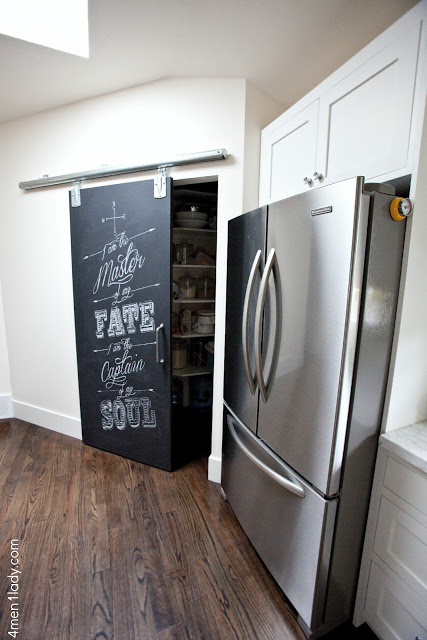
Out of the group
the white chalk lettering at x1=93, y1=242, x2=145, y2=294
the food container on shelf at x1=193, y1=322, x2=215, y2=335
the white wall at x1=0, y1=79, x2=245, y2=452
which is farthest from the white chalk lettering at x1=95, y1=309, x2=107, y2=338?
the food container on shelf at x1=193, y1=322, x2=215, y2=335

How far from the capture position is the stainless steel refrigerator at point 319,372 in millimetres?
926

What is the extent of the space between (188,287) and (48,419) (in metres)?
1.68

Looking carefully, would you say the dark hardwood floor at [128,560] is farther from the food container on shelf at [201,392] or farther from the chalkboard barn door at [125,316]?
the food container on shelf at [201,392]

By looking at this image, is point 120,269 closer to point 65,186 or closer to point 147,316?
point 147,316

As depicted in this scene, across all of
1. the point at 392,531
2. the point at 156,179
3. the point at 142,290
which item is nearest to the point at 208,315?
the point at 142,290

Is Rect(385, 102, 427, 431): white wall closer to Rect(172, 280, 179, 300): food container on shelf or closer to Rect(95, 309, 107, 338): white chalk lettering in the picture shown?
Rect(172, 280, 179, 300): food container on shelf

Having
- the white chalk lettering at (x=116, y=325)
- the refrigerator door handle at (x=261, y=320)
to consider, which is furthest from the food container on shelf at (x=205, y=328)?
the refrigerator door handle at (x=261, y=320)

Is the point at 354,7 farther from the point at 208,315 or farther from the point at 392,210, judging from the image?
the point at 208,315

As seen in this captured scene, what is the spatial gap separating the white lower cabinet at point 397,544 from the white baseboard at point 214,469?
954mm

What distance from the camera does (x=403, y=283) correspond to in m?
1.00

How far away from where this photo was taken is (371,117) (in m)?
1.03

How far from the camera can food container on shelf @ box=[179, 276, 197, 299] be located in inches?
95.6

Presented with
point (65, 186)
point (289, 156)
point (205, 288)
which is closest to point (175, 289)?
point (205, 288)

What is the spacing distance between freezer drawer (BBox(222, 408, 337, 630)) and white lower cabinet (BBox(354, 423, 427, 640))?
19cm
